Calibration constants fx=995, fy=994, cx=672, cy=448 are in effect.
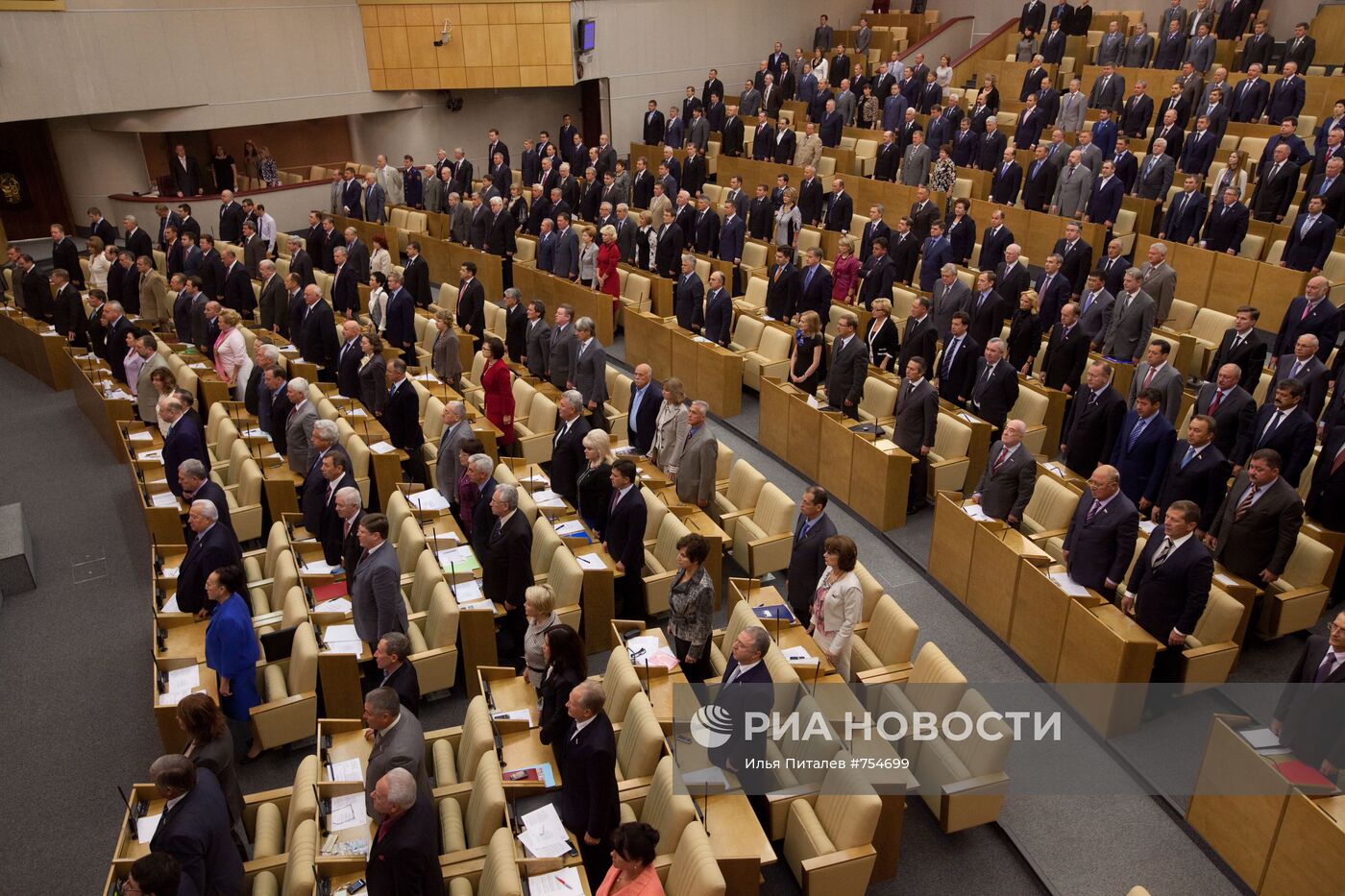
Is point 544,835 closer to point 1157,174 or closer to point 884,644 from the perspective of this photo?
point 884,644

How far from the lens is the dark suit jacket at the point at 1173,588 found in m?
5.01

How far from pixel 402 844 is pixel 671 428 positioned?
12.1 ft

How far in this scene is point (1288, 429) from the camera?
6.21 metres

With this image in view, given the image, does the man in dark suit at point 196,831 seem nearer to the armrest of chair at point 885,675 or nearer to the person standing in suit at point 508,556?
the person standing in suit at point 508,556

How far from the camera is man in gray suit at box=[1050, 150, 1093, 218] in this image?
10477 mm

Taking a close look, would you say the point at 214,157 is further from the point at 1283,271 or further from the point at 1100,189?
the point at 1283,271

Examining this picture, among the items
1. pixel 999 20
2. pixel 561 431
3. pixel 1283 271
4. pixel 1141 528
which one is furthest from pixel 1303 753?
pixel 999 20

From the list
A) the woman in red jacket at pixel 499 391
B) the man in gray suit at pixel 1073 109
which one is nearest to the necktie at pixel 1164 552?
the woman in red jacket at pixel 499 391

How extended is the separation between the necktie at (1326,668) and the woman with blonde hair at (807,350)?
432 centimetres

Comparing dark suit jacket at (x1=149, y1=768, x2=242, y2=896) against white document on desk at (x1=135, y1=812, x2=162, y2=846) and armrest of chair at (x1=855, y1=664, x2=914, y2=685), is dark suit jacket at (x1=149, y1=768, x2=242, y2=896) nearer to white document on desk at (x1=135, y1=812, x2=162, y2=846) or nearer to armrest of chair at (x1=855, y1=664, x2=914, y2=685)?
white document on desk at (x1=135, y1=812, x2=162, y2=846)

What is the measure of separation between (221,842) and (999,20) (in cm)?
1820

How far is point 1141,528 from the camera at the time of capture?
6156mm

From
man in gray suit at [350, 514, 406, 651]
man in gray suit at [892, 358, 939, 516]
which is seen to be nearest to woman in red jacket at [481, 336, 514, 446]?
man in gray suit at [350, 514, 406, 651]

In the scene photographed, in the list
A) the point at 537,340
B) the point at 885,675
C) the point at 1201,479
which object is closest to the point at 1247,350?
the point at 1201,479
